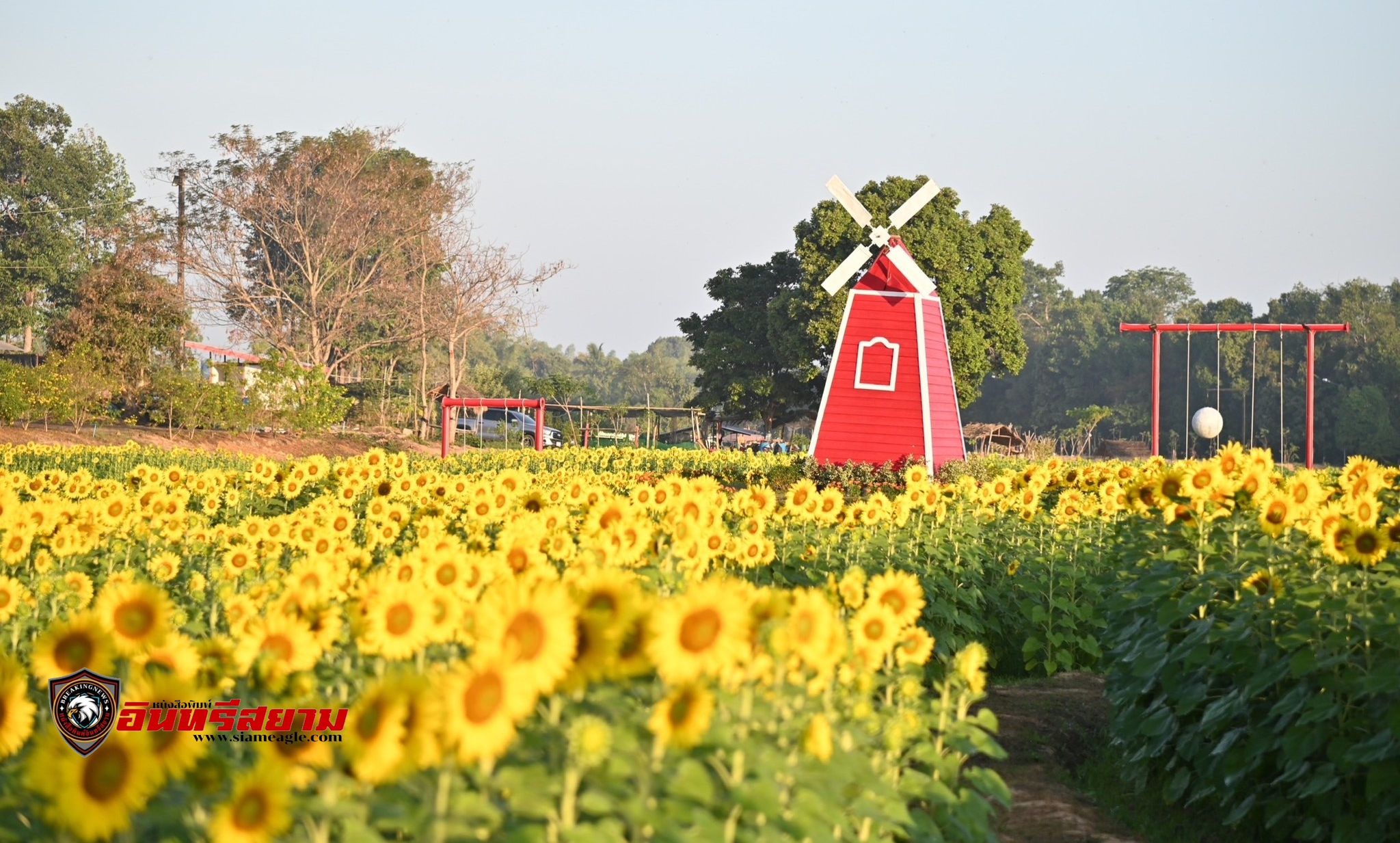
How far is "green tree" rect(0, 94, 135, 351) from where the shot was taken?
176 feet

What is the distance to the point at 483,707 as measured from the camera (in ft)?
6.69

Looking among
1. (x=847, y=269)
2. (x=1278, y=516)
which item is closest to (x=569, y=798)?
(x=1278, y=516)

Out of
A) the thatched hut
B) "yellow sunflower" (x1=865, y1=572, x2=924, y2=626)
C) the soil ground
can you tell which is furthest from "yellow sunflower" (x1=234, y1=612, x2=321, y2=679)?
the thatched hut

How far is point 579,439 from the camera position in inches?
1566

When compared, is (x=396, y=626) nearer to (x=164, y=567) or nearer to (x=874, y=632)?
(x=874, y=632)

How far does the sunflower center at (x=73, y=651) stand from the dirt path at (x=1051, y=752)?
152 inches

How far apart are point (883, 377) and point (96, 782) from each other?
1972 centimetres

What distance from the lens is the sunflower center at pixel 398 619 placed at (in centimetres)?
267

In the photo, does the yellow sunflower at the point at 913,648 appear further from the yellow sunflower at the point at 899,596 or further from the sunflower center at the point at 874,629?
the sunflower center at the point at 874,629

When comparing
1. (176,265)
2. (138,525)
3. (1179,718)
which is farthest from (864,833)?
(176,265)

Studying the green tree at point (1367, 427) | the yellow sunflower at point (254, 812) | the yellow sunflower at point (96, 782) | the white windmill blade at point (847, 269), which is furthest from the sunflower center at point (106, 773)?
the green tree at point (1367, 427)

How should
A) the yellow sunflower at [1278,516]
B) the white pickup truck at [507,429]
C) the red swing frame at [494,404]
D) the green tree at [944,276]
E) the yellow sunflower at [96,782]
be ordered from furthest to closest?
1. the white pickup truck at [507,429]
2. the green tree at [944,276]
3. the red swing frame at [494,404]
4. the yellow sunflower at [1278,516]
5. the yellow sunflower at [96,782]

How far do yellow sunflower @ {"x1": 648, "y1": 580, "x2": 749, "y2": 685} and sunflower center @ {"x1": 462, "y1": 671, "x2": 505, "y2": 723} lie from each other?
335mm

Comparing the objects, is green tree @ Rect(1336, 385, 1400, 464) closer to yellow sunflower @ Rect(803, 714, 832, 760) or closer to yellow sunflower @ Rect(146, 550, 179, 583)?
yellow sunflower @ Rect(146, 550, 179, 583)
